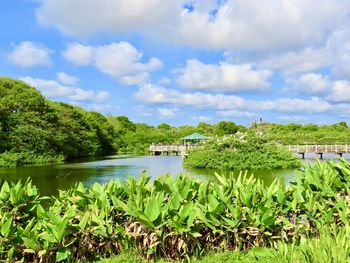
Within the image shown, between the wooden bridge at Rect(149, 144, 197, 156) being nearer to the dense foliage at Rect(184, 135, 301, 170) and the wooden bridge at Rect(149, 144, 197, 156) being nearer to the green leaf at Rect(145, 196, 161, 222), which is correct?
the dense foliage at Rect(184, 135, 301, 170)

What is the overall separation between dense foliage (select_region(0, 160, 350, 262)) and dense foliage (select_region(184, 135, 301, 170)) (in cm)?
1655

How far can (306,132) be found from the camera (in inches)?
2042

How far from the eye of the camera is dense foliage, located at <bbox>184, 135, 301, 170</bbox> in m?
20.7

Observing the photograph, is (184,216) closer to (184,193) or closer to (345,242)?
(184,193)

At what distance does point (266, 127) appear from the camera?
5838 centimetres

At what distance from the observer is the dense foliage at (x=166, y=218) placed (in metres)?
Answer: 3.48

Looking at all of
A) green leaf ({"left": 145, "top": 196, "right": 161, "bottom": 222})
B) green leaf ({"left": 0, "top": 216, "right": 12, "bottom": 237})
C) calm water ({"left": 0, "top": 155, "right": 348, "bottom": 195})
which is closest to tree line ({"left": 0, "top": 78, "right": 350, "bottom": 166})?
calm water ({"left": 0, "top": 155, "right": 348, "bottom": 195})

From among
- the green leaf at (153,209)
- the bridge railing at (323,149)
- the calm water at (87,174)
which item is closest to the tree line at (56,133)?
the bridge railing at (323,149)

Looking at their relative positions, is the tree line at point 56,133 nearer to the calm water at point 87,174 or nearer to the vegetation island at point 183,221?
the calm water at point 87,174

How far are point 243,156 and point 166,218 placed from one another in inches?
708

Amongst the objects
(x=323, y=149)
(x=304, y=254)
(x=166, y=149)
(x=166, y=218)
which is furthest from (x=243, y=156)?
(x=166, y=149)

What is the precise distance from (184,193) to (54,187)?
10494mm

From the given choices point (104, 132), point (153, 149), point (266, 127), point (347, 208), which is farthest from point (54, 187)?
point (266, 127)

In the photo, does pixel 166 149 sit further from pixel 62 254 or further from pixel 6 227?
pixel 6 227
